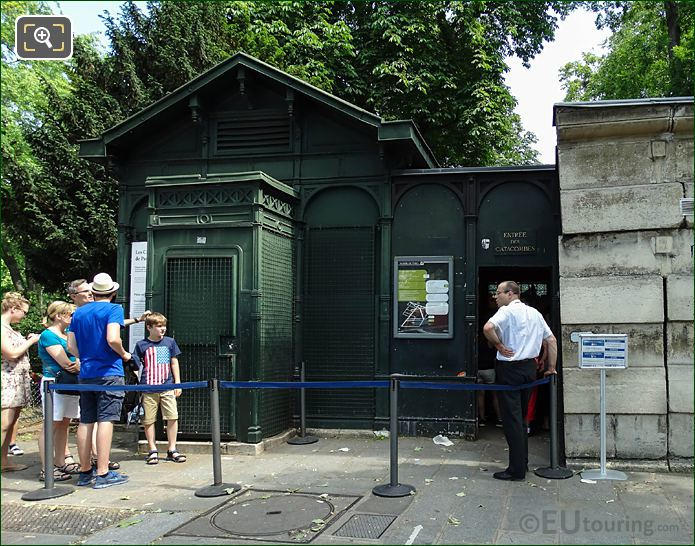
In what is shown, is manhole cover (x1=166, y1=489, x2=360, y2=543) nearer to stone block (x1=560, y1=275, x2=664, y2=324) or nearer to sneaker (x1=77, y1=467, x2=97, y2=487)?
sneaker (x1=77, y1=467, x2=97, y2=487)

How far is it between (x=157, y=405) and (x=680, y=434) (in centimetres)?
605

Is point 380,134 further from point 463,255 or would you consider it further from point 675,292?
point 675,292

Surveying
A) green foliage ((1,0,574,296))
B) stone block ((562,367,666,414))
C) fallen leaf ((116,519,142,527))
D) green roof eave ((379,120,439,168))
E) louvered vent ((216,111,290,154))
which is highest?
green foliage ((1,0,574,296))

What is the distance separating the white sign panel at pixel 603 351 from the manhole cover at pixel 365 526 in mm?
2870

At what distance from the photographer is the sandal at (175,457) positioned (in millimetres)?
7895

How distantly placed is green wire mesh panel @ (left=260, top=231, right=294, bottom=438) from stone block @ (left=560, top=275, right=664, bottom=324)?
371cm

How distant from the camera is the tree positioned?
19125mm

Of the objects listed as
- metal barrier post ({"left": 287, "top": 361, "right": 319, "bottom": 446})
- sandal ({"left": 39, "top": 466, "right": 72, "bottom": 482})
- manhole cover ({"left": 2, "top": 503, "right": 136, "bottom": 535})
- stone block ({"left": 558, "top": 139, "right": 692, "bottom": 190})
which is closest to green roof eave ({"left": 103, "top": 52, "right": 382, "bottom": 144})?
stone block ({"left": 558, "top": 139, "right": 692, "bottom": 190})

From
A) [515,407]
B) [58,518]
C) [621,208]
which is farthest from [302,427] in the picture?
[621,208]

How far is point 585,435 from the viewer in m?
7.29

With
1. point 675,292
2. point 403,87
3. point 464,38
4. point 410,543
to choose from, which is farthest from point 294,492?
point 464,38

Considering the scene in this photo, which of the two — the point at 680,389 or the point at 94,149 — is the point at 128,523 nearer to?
the point at 680,389

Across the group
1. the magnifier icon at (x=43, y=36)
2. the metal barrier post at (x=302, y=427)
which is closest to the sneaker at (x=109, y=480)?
the metal barrier post at (x=302, y=427)

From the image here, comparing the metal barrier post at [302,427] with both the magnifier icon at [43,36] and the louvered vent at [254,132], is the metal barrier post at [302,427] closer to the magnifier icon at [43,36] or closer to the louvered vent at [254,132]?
the louvered vent at [254,132]
